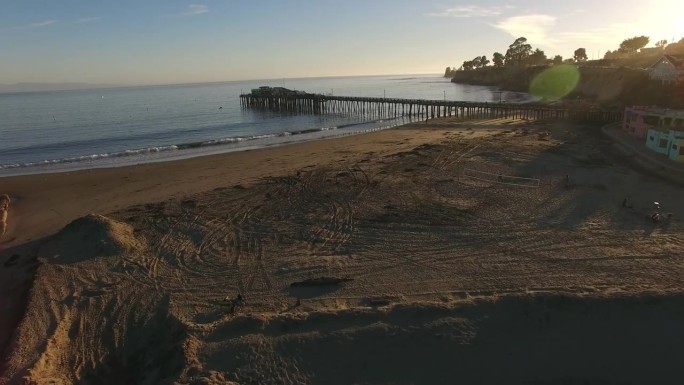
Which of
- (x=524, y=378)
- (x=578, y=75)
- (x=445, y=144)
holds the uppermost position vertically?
(x=578, y=75)

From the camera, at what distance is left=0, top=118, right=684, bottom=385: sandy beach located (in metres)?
8.06

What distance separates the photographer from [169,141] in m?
41.6

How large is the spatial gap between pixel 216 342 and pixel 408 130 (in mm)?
36133

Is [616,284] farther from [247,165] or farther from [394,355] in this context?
[247,165]

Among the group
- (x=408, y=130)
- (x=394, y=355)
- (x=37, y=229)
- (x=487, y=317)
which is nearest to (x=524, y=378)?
(x=487, y=317)

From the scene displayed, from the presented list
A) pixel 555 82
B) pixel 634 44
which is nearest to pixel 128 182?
pixel 555 82

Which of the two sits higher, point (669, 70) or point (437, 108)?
point (669, 70)

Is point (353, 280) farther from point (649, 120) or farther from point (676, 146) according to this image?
point (649, 120)

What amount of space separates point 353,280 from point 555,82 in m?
91.6

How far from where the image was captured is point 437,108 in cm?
6069

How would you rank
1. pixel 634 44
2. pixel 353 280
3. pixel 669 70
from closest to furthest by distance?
pixel 353 280, pixel 669 70, pixel 634 44

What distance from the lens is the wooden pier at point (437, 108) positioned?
138 ft

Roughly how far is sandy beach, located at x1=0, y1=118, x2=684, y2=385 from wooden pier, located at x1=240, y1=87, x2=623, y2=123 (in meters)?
23.0

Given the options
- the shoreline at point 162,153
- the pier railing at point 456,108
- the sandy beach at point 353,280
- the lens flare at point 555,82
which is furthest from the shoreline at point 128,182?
the lens flare at point 555,82
